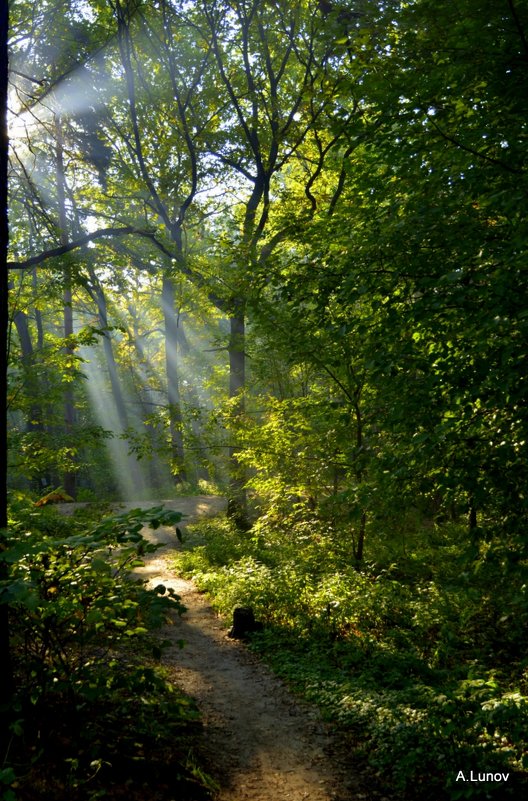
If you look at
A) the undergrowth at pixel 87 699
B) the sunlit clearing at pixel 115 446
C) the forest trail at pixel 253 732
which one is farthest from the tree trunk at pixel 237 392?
the sunlit clearing at pixel 115 446

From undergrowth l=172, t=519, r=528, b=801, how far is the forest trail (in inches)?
10.1

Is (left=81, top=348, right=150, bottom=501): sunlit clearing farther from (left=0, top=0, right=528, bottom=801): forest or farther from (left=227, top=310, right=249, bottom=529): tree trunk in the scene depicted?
(left=0, top=0, right=528, bottom=801): forest

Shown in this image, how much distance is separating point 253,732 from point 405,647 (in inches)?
105

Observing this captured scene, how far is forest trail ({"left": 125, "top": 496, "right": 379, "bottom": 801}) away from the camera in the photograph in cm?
434

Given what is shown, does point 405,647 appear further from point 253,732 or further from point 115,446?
point 115,446

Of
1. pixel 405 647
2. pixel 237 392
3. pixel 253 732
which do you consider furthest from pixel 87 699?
pixel 237 392

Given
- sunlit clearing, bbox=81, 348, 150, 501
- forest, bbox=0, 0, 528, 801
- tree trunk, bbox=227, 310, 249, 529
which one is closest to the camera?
forest, bbox=0, 0, 528, 801

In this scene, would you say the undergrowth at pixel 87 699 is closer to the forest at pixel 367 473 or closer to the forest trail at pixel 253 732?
the forest at pixel 367 473

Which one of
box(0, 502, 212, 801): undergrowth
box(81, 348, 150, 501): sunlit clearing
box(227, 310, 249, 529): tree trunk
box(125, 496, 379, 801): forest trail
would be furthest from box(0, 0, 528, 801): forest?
box(81, 348, 150, 501): sunlit clearing

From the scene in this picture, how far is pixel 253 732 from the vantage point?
525 centimetres

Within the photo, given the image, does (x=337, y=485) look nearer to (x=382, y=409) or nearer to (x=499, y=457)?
(x=382, y=409)

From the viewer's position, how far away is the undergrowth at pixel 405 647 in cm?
418

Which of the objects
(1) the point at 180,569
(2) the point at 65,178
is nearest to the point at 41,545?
(1) the point at 180,569

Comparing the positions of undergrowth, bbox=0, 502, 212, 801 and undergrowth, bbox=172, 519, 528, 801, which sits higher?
undergrowth, bbox=0, 502, 212, 801
